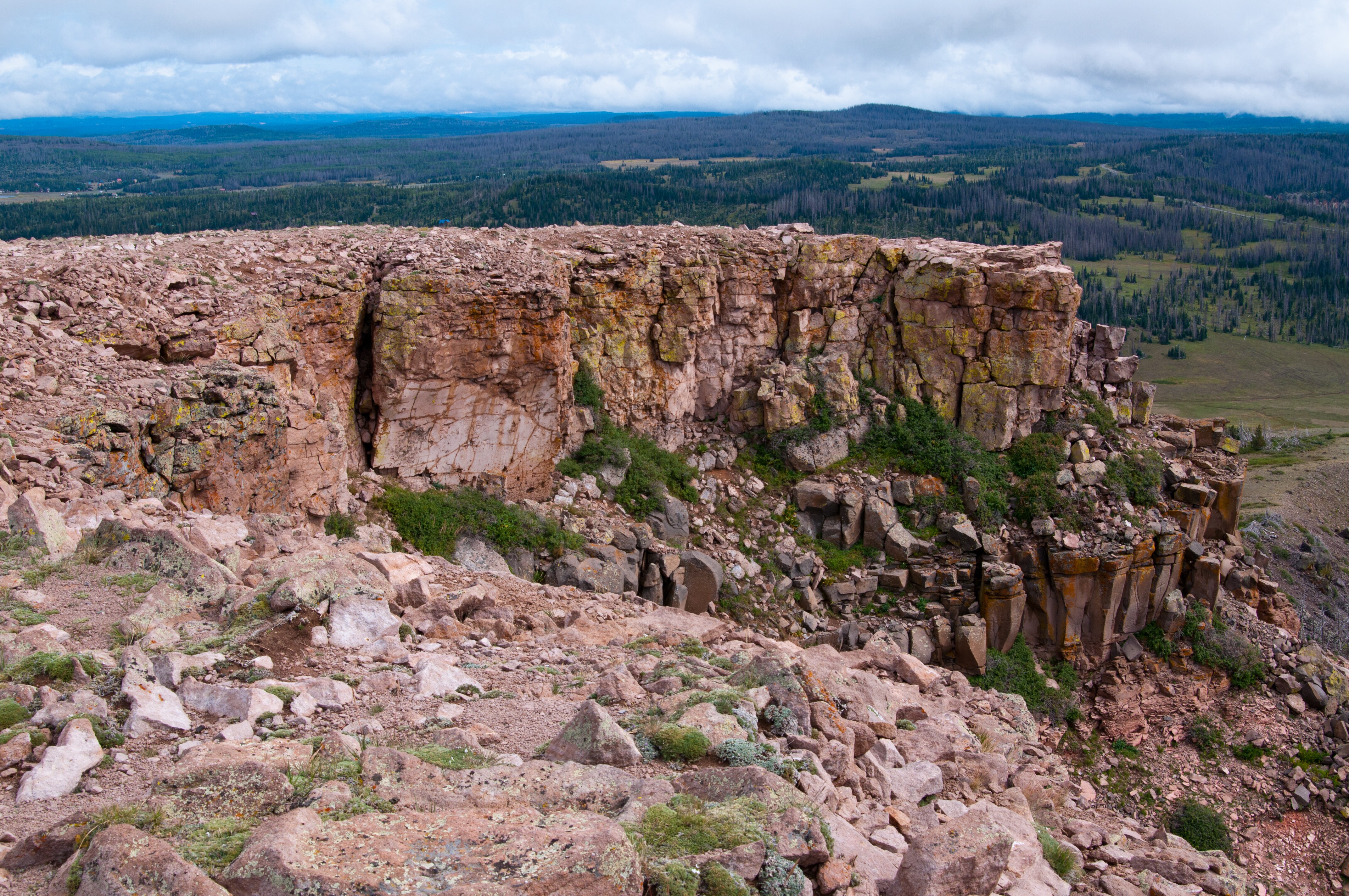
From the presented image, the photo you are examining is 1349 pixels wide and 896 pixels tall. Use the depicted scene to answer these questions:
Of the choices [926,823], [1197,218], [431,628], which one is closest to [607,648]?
[431,628]

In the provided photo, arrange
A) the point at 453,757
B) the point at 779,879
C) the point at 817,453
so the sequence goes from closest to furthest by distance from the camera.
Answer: the point at 779,879 < the point at 453,757 < the point at 817,453

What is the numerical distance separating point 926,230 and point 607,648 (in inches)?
3990

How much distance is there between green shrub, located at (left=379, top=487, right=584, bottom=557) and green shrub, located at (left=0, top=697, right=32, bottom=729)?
40.7ft

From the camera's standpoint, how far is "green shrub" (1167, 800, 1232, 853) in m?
18.7

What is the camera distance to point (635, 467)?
23.5 m

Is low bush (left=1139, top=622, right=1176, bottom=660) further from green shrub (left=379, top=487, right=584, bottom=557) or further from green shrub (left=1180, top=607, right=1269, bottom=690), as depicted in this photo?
green shrub (left=379, top=487, right=584, bottom=557)

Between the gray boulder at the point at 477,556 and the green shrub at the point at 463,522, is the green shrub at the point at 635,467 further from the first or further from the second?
the gray boulder at the point at 477,556

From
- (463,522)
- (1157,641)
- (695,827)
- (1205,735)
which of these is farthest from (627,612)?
(1157,641)

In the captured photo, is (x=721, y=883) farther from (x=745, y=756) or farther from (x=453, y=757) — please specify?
(x=453, y=757)

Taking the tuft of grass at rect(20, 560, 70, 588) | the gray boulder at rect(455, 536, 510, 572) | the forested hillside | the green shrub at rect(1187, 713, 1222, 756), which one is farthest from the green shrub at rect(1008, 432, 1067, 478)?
the forested hillside

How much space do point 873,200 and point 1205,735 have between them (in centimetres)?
10382

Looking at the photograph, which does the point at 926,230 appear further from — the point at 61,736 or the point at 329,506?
the point at 61,736

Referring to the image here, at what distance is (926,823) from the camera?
800 cm

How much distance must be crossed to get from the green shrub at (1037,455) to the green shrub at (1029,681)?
5368 millimetres
